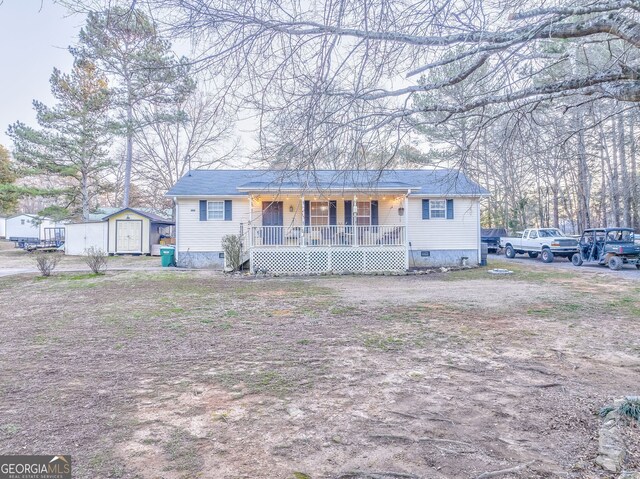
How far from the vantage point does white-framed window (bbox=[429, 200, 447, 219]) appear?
15.0 metres

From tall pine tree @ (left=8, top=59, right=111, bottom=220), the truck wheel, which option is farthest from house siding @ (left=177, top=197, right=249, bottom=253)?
the truck wheel

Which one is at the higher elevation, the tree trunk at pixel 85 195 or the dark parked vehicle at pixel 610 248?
the tree trunk at pixel 85 195

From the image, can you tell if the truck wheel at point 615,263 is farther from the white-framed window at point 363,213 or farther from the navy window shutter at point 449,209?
the white-framed window at point 363,213

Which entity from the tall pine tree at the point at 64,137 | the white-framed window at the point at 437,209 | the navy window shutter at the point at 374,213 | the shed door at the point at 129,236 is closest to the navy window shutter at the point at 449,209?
the white-framed window at the point at 437,209

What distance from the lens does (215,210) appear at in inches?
A: 581

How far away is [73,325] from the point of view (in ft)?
18.6

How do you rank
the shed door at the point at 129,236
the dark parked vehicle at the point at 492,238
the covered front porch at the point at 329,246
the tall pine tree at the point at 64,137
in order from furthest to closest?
the dark parked vehicle at the point at 492,238 < the shed door at the point at 129,236 < the tall pine tree at the point at 64,137 < the covered front porch at the point at 329,246

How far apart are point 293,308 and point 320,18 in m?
5.31

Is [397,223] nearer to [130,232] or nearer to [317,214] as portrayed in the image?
[317,214]

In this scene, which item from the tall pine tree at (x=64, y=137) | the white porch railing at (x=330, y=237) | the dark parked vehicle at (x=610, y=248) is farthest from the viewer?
the tall pine tree at (x=64, y=137)

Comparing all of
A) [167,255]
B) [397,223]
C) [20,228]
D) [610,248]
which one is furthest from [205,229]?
[20,228]

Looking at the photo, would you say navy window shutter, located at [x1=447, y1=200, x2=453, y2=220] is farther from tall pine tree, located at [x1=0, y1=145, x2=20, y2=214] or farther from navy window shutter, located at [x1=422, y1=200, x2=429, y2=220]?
tall pine tree, located at [x1=0, y1=145, x2=20, y2=214]

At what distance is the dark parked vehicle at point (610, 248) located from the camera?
1254 cm

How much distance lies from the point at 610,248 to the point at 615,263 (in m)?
0.56
